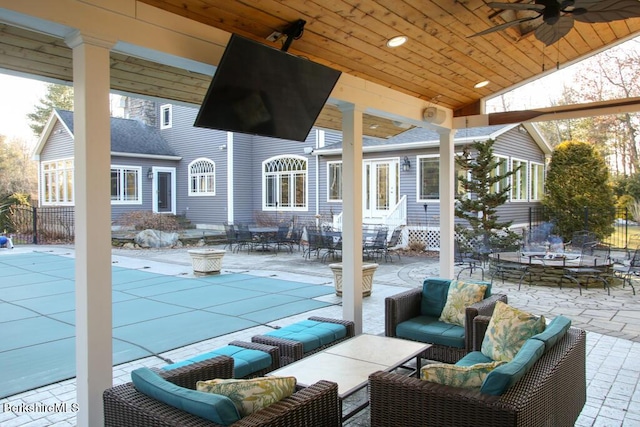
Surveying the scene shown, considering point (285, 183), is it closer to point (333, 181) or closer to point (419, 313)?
point (333, 181)

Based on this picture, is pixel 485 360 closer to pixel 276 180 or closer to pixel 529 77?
pixel 529 77

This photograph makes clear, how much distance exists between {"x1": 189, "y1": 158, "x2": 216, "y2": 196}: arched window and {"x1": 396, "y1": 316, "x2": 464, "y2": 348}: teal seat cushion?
1530 cm

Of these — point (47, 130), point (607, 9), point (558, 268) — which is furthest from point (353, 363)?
point (47, 130)

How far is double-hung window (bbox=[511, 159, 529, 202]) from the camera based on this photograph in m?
15.3

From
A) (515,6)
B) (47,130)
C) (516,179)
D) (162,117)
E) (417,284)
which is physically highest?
(162,117)

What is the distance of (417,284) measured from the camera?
28.8 feet

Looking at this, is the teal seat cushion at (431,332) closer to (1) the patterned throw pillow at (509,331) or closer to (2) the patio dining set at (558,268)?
(1) the patterned throw pillow at (509,331)

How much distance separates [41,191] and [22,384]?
18434 mm

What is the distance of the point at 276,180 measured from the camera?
1820 cm

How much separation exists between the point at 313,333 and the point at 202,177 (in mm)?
16153

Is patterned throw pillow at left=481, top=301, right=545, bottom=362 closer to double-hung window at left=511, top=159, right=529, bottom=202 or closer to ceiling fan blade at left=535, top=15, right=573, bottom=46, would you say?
ceiling fan blade at left=535, top=15, right=573, bottom=46

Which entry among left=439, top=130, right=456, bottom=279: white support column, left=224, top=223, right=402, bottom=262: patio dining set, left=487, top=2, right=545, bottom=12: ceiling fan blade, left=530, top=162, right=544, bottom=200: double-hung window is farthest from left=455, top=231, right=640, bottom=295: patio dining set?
left=530, top=162, right=544, bottom=200: double-hung window

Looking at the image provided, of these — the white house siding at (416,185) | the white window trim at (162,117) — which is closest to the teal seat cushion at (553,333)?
the white house siding at (416,185)

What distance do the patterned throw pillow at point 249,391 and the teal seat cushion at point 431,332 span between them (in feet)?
7.69
